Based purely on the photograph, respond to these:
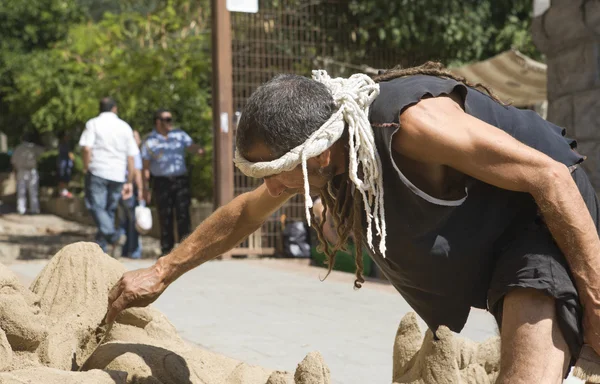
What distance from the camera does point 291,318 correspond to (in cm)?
596

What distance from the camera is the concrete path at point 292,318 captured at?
15.4 ft

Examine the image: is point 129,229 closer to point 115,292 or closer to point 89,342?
point 89,342

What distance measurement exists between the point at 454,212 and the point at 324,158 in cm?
41

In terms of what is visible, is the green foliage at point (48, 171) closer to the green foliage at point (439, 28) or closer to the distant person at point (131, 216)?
the distant person at point (131, 216)

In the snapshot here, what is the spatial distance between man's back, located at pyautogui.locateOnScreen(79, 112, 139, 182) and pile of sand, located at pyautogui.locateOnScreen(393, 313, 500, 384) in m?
6.59

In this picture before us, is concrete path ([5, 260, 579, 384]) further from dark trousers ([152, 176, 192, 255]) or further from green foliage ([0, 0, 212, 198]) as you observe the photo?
green foliage ([0, 0, 212, 198])

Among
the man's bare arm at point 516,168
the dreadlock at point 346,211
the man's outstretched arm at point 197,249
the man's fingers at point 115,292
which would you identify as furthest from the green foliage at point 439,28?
the man's bare arm at point 516,168

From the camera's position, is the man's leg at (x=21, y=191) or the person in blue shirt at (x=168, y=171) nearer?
the person in blue shirt at (x=168, y=171)

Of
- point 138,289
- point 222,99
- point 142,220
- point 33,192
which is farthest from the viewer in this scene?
point 33,192

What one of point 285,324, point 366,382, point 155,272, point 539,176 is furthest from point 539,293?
point 285,324

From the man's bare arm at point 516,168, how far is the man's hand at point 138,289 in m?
1.08

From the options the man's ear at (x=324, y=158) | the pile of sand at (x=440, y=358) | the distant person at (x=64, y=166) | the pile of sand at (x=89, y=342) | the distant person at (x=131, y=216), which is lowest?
the distant person at (x=64, y=166)

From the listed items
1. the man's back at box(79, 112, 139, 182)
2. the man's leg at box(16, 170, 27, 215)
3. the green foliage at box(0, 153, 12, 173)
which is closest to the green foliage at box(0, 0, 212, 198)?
the man's leg at box(16, 170, 27, 215)

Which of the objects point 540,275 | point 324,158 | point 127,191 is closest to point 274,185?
point 324,158
